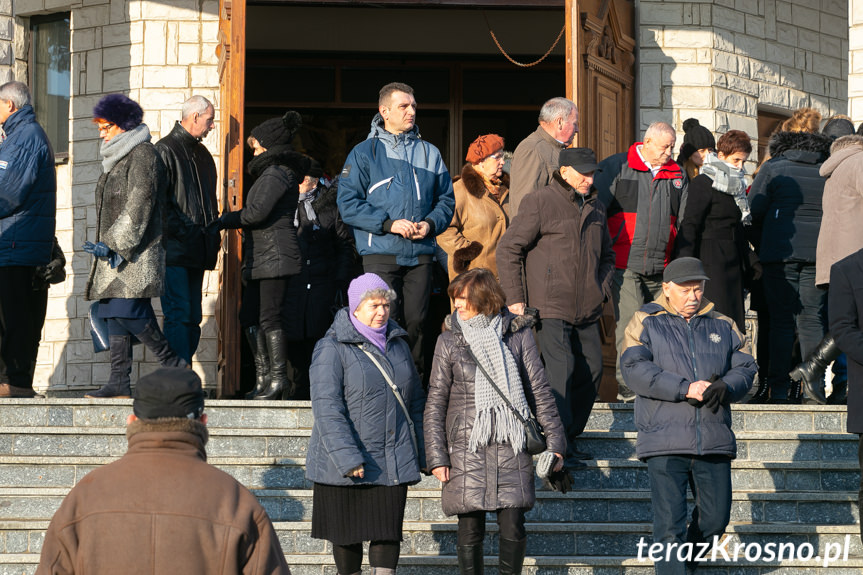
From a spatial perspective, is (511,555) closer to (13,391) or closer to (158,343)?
(158,343)

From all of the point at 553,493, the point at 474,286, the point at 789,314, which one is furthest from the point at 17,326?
the point at 789,314

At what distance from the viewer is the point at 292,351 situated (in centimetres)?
996

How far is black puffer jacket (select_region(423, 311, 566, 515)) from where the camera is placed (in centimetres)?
646

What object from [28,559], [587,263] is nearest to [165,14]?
[587,263]

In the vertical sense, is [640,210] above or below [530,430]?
above

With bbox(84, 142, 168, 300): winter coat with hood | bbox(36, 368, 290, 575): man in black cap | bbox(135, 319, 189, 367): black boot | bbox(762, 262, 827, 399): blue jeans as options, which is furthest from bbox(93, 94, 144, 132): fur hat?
bbox(36, 368, 290, 575): man in black cap

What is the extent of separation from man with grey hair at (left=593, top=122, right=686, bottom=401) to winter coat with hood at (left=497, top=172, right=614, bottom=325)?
1091mm

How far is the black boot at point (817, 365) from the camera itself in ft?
29.2

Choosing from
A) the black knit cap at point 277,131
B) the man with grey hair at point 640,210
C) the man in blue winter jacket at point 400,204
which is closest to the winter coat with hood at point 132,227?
the black knit cap at point 277,131

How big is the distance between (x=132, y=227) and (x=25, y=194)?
0.83m

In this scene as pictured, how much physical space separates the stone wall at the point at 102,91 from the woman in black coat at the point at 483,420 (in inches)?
228

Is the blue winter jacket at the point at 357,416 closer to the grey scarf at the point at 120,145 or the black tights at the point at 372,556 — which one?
the black tights at the point at 372,556

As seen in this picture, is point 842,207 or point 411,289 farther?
point 842,207

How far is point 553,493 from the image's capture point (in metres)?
7.66
